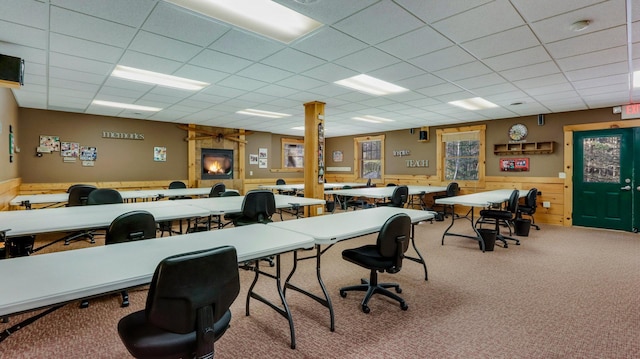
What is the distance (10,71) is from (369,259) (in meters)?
4.40

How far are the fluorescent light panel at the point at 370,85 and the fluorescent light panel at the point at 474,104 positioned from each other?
1.62 meters

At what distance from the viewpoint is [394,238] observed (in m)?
2.53

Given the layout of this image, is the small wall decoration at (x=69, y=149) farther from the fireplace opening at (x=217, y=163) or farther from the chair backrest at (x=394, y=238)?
the chair backrest at (x=394, y=238)

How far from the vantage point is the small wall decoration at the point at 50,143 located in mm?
6891

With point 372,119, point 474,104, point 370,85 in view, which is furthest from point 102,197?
point 474,104

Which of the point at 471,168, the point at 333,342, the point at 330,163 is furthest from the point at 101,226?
the point at 330,163

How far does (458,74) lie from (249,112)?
15.1ft

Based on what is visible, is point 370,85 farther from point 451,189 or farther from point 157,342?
point 157,342

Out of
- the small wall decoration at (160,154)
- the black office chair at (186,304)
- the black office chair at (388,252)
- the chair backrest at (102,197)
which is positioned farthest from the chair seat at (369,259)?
the small wall decoration at (160,154)

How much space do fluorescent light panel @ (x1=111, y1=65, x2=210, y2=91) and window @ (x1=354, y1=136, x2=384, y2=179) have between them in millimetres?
6756

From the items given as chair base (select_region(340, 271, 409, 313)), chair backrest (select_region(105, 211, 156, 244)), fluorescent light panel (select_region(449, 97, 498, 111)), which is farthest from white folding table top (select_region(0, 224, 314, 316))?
fluorescent light panel (select_region(449, 97, 498, 111))

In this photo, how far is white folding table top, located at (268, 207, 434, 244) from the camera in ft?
7.63

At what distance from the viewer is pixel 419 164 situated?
9.35 m

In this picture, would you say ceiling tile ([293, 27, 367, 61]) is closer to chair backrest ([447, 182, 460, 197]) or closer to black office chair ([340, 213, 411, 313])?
black office chair ([340, 213, 411, 313])
